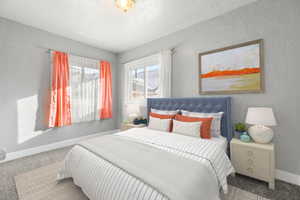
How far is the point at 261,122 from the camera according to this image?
5.69ft

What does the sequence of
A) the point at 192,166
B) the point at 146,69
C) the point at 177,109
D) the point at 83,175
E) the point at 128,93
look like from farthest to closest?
the point at 128,93
the point at 146,69
the point at 177,109
the point at 83,175
the point at 192,166

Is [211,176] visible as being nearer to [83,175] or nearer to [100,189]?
[100,189]

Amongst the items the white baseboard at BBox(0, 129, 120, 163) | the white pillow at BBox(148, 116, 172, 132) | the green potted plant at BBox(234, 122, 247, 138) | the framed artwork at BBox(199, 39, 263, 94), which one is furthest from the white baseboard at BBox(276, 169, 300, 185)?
the white baseboard at BBox(0, 129, 120, 163)

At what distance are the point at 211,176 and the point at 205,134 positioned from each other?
0.91 metres

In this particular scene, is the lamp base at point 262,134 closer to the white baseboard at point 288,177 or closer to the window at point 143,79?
the white baseboard at point 288,177

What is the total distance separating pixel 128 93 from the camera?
13.7 ft

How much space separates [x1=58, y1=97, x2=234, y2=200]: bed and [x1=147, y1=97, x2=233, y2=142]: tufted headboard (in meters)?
0.71

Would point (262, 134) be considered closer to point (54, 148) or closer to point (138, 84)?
point (138, 84)

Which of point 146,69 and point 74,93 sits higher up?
point 146,69

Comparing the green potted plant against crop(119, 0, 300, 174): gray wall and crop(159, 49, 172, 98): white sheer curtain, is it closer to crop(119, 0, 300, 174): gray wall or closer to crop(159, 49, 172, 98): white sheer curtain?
crop(119, 0, 300, 174): gray wall

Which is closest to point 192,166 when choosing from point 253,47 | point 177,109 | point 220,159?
point 220,159

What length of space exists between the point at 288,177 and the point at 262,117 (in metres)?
1.01

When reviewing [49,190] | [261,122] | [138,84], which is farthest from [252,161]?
[138,84]

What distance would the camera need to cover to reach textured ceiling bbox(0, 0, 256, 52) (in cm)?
214
